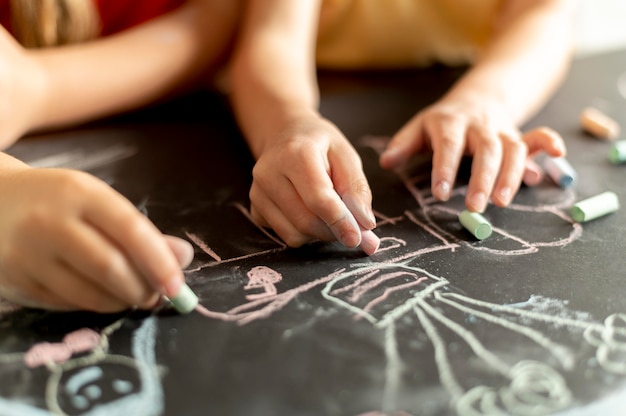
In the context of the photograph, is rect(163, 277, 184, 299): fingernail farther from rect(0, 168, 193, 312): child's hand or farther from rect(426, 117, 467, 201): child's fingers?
rect(426, 117, 467, 201): child's fingers

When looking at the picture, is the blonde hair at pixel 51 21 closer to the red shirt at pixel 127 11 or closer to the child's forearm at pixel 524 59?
the red shirt at pixel 127 11

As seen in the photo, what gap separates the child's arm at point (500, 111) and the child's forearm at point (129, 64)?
244 mm

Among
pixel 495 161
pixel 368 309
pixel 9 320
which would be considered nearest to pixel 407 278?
pixel 368 309

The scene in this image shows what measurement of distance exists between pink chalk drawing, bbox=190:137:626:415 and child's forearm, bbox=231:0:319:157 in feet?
0.53

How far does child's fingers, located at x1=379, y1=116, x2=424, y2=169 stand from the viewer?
58 cm

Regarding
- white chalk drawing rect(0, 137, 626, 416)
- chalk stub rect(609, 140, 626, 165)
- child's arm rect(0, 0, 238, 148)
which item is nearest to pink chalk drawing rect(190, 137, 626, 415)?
white chalk drawing rect(0, 137, 626, 416)

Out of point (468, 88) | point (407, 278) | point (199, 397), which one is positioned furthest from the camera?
point (468, 88)

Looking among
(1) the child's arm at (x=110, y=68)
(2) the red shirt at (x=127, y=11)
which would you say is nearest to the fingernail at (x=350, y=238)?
(1) the child's arm at (x=110, y=68)

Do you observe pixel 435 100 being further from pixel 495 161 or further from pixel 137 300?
pixel 137 300

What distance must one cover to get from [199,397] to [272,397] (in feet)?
0.13

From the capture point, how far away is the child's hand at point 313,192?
0.45 meters

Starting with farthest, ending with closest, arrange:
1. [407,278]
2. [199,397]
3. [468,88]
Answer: [468,88], [407,278], [199,397]

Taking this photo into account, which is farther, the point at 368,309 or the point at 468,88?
the point at 468,88

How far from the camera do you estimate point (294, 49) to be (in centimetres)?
69
